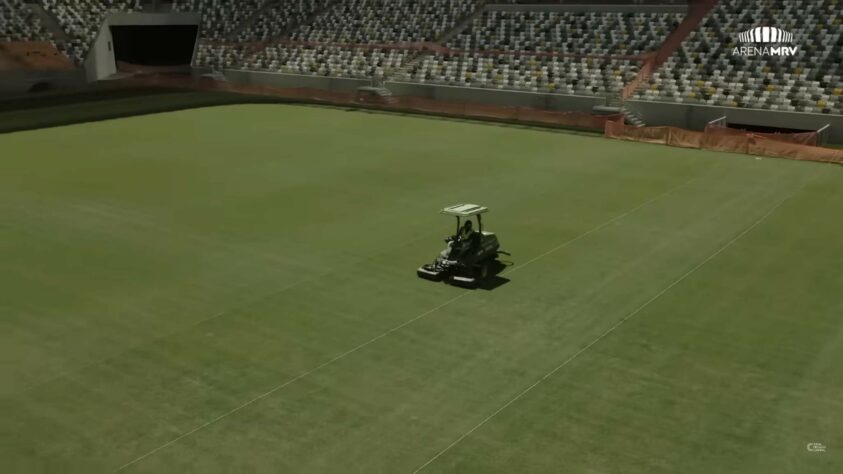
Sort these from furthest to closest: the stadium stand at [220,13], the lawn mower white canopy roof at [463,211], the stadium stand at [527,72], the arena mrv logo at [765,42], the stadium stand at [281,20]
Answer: the stadium stand at [220,13] → the stadium stand at [281,20] → the stadium stand at [527,72] → the arena mrv logo at [765,42] → the lawn mower white canopy roof at [463,211]

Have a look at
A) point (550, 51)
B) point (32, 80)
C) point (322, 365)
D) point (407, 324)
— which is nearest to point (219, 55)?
point (32, 80)

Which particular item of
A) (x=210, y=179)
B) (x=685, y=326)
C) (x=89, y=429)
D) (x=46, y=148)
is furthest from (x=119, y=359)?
(x=46, y=148)

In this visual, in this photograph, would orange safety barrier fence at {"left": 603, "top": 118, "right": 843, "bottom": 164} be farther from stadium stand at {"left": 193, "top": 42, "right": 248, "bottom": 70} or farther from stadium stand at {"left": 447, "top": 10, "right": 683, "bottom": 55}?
stadium stand at {"left": 193, "top": 42, "right": 248, "bottom": 70}

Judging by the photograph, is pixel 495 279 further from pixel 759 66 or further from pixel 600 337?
pixel 759 66

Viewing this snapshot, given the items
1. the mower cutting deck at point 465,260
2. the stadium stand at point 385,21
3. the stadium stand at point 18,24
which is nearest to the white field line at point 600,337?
the mower cutting deck at point 465,260

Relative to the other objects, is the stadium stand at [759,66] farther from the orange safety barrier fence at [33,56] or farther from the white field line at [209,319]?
the orange safety barrier fence at [33,56]

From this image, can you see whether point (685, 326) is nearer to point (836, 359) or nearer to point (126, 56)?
point (836, 359)
